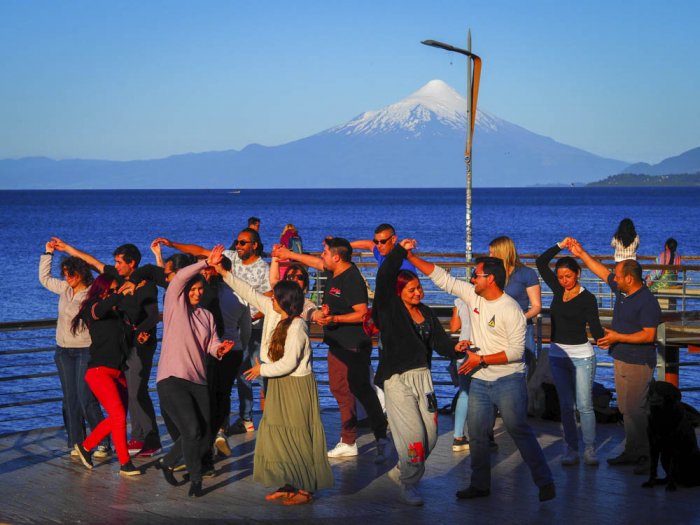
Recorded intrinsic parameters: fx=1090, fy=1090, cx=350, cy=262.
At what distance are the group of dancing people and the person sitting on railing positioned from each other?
0.02m

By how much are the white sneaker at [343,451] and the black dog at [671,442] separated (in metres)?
2.59

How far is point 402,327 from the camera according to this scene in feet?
26.1

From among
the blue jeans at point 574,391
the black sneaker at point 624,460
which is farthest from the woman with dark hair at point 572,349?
the black sneaker at point 624,460

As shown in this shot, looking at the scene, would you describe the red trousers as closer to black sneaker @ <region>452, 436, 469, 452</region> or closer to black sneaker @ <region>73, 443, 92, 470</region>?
black sneaker @ <region>73, 443, 92, 470</region>

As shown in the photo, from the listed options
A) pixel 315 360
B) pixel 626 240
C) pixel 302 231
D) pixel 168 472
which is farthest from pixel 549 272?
pixel 302 231

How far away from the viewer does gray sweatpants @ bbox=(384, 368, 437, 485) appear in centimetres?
784

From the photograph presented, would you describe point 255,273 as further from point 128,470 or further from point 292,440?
point 292,440

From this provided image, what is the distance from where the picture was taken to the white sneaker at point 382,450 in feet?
31.0

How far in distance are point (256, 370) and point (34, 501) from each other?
1957 mm

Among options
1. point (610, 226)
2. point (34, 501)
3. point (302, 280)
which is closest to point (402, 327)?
point (302, 280)

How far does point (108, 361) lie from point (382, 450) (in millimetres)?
2481

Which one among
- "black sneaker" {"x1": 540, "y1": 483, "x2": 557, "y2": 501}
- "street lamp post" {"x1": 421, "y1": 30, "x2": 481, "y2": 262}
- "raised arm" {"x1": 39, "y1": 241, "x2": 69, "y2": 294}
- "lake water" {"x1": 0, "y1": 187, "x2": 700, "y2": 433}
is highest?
"street lamp post" {"x1": 421, "y1": 30, "x2": 481, "y2": 262}

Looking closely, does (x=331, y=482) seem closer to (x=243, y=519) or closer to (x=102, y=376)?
(x=243, y=519)

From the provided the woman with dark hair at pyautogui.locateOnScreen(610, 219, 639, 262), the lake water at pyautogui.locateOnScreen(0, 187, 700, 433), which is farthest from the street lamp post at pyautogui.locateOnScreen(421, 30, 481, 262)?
the lake water at pyautogui.locateOnScreen(0, 187, 700, 433)
